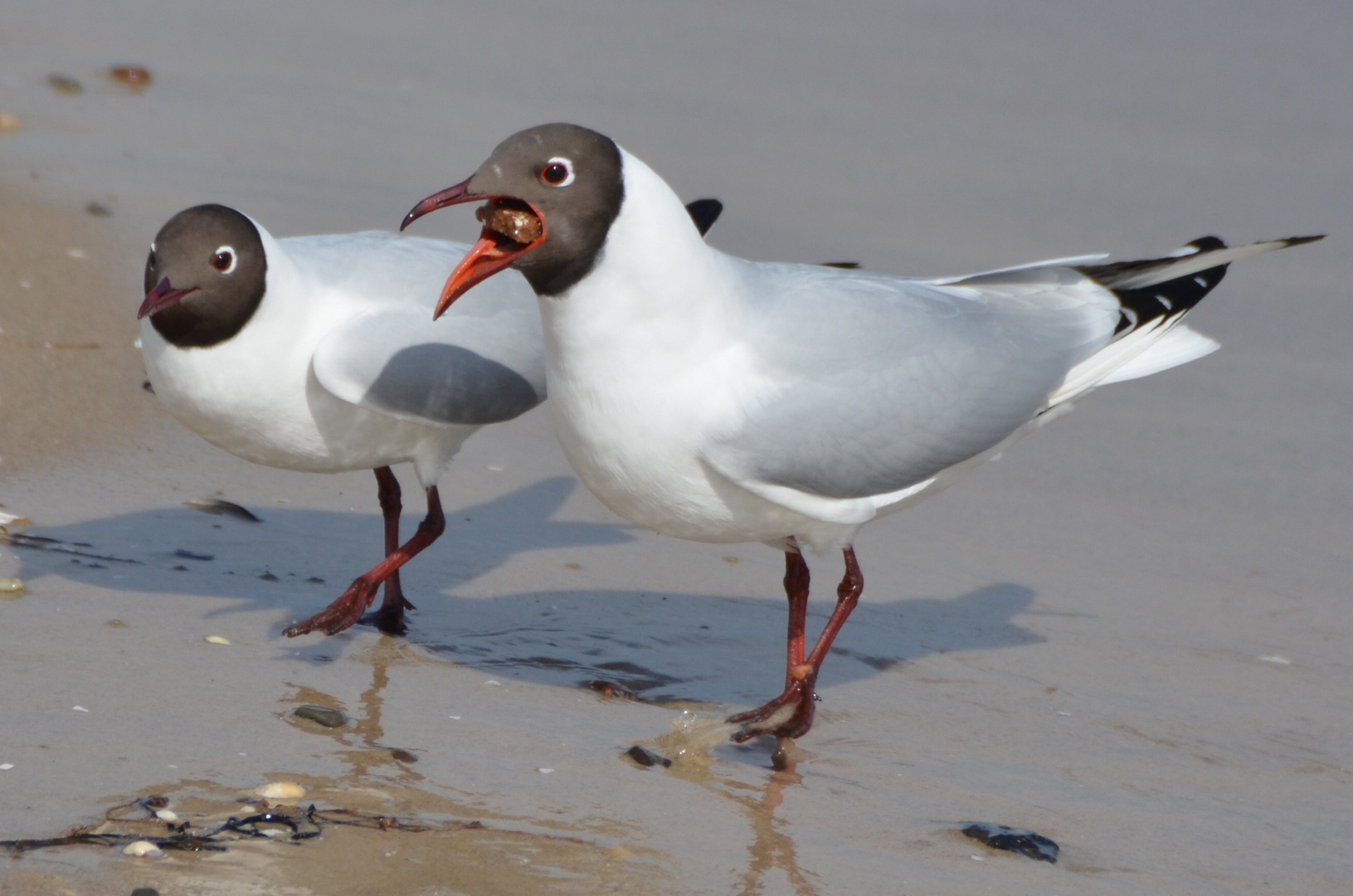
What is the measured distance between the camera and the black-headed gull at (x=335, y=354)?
423cm

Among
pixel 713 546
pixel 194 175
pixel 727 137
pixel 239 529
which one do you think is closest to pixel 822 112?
pixel 727 137

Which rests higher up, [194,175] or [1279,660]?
[194,175]

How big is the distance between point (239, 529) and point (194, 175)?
129 inches

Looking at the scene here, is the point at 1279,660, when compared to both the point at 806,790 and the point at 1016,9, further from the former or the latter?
the point at 1016,9

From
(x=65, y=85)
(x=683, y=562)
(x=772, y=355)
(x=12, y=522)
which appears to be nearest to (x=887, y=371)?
(x=772, y=355)

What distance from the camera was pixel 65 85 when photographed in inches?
→ 341

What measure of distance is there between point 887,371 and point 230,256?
1.70 meters

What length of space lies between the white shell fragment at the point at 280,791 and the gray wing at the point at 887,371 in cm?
118

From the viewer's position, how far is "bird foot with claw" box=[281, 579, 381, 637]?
4.31 metres

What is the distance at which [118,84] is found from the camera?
884cm

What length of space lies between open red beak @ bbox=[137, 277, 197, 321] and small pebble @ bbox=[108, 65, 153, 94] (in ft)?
16.8

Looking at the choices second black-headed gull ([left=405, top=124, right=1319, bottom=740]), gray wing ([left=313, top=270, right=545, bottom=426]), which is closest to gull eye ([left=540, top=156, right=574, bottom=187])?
second black-headed gull ([left=405, top=124, right=1319, bottom=740])

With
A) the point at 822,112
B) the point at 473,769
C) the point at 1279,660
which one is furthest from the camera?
the point at 822,112

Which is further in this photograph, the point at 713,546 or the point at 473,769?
the point at 713,546
